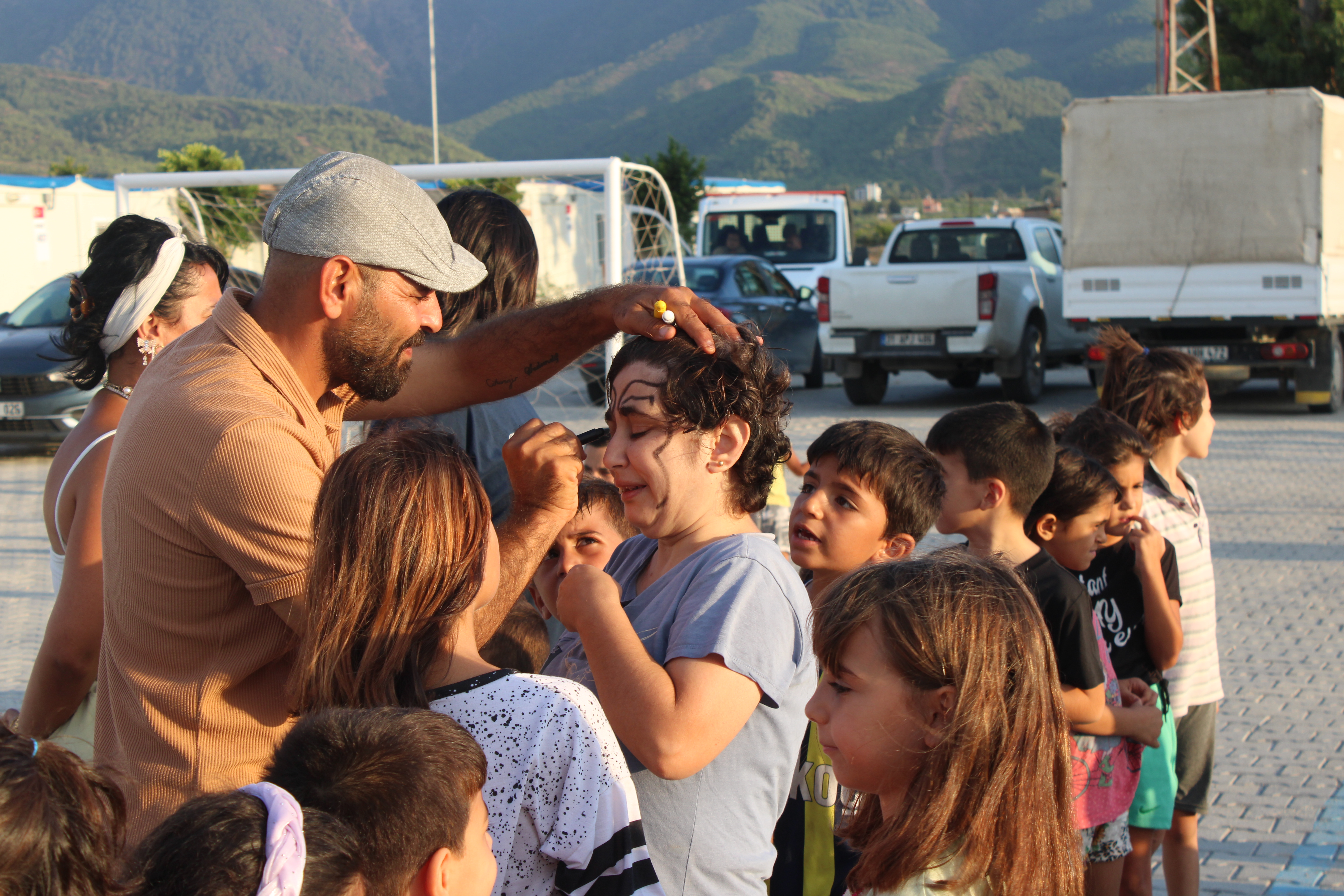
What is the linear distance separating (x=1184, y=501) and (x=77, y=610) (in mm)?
3217

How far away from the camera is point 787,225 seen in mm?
19812

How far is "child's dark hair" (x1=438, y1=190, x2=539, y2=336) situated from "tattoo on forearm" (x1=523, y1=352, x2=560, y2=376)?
36 cm

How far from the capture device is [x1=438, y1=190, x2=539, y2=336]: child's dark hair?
3186 millimetres

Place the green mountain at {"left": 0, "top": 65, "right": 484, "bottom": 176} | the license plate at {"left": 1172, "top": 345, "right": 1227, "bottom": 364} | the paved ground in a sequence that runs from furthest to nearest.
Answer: the green mountain at {"left": 0, "top": 65, "right": 484, "bottom": 176}
the license plate at {"left": 1172, "top": 345, "right": 1227, "bottom": 364}
the paved ground

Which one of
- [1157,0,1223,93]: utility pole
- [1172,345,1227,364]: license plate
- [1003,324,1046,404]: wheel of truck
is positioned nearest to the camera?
[1172,345,1227,364]: license plate

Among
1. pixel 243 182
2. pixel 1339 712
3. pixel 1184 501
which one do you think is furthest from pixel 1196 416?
pixel 243 182

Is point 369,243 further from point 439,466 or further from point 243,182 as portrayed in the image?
point 243,182

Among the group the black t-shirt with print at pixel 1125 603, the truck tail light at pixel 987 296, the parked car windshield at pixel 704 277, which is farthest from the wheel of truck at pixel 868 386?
the black t-shirt with print at pixel 1125 603

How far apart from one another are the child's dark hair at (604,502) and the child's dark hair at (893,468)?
0.59 meters

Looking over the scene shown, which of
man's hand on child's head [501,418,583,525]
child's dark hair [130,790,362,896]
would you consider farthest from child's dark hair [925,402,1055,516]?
child's dark hair [130,790,362,896]

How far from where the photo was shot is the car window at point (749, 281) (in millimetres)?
15531

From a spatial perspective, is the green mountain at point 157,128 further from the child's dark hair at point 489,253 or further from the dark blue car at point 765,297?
the child's dark hair at point 489,253

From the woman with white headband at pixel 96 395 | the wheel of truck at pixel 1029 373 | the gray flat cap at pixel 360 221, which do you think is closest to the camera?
the gray flat cap at pixel 360 221

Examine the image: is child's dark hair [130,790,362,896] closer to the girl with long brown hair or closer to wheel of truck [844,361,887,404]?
the girl with long brown hair
